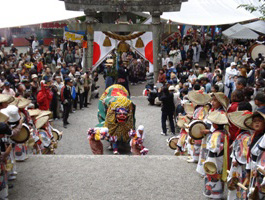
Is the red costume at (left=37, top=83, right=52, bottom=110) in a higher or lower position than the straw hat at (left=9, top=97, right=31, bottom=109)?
lower

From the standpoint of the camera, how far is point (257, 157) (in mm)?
4449

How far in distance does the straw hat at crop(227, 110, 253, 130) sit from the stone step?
1418 mm

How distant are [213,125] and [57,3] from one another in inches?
533

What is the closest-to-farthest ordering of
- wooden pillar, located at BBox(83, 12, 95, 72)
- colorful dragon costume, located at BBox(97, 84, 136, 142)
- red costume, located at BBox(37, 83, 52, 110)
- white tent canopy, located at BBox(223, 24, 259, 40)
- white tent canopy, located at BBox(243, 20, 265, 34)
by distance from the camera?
colorful dragon costume, located at BBox(97, 84, 136, 142) < red costume, located at BBox(37, 83, 52, 110) < wooden pillar, located at BBox(83, 12, 95, 72) < white tent canopy, located at BBox(223, 24, 259, 40) < white tent canopy, located at BBox(243, 20, 265, 34)

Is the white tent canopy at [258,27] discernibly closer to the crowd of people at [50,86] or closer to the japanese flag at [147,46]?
the japanese flag at [147,46]

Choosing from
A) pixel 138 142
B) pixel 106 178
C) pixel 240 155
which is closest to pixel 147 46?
pixel 138 142

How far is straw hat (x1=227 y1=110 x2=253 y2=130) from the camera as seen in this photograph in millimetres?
4916

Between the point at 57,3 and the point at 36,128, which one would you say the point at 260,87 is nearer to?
the point at 36,128

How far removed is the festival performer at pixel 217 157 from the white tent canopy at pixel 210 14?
1191cm

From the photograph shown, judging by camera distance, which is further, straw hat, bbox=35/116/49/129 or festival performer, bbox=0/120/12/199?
straw hat, bbox=35/116/49/129

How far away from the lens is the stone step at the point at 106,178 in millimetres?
5781

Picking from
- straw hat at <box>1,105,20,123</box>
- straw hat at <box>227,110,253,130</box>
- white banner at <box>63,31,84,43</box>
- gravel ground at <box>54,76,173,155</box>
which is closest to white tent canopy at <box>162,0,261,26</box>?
white banner at <box>63,31,84,43</box>

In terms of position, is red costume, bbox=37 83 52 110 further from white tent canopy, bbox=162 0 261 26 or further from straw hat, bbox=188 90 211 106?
white tent canopy, bbox=162 0 261 26

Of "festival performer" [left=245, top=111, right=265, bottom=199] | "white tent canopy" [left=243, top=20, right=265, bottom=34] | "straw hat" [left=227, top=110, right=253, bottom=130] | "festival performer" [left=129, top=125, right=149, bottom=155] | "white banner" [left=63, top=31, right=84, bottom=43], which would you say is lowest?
"festival performer" [left=129, top=125, right=149, bottom=155]
